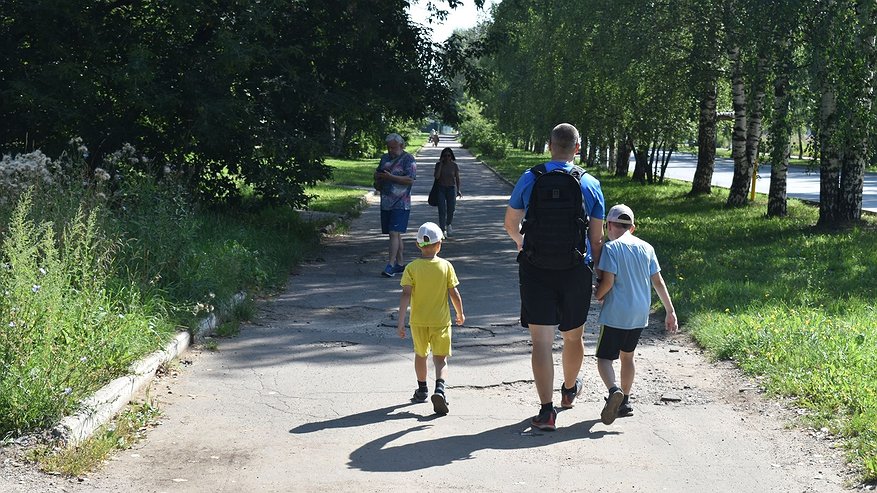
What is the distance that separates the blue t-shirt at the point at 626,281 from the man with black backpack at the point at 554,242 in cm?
12

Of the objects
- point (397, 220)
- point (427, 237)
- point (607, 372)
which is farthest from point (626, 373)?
point (397, 220)

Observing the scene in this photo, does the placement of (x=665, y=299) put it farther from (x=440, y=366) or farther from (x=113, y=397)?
(x=113, y=397)

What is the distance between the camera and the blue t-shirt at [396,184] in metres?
13.1

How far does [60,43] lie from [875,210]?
18.6m

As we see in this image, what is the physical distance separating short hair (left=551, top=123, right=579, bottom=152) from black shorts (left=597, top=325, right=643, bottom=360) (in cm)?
119

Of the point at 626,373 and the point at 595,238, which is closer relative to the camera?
the point at 595,238

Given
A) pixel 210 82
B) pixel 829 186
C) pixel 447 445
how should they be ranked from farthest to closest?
pixel 829 186
pixel 210 82
pixel 447 445

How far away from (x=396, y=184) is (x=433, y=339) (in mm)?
6224

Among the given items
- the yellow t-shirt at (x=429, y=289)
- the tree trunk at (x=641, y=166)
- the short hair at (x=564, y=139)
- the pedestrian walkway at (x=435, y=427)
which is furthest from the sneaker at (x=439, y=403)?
the tree trunk at (x=641, y=166)

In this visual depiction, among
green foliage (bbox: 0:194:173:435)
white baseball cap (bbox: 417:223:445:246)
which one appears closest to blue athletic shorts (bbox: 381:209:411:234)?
green foliage (bbox: 0:194:173:435)

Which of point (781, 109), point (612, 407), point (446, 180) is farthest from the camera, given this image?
point (446, 180)

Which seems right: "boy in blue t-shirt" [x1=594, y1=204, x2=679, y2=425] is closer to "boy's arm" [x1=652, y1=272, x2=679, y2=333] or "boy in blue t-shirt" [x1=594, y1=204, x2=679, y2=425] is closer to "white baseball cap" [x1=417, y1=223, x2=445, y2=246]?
"boy's arm" [x1=652, y1=272, x2=679, y2=333]

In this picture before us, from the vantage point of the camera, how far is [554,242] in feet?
20.6

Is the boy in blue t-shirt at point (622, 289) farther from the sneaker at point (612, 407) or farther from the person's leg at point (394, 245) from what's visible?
the person's leg at point (394, 245)
